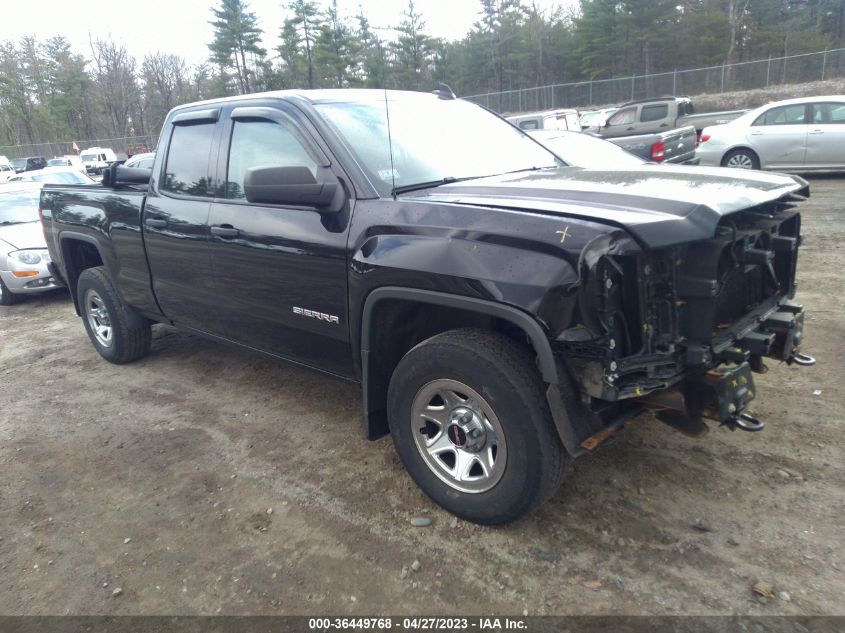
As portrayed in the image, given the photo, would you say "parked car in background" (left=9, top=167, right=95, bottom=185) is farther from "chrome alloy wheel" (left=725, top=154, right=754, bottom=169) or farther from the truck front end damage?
"chrome alloy wheel" (left=725, top=154, right=754, bottom=169)

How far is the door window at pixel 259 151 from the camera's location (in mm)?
3518

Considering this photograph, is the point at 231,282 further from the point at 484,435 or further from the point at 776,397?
the point at 776,397

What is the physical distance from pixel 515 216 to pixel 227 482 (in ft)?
7.39

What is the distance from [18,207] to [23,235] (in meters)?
0.96

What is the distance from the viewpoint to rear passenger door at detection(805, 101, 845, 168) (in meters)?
12.1

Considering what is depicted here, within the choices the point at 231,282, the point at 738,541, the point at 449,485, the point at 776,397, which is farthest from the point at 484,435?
the point at 776,397

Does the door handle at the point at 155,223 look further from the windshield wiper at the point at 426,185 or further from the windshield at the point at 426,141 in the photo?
the windshield wiper at the point at 426,185

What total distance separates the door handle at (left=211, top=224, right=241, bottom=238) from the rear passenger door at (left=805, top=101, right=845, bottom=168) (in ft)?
41.0

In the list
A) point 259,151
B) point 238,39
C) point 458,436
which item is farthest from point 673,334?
point 238,39

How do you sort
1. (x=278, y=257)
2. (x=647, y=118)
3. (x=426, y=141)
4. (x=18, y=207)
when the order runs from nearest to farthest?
(x=278, y=257)
(x=426, y=141)
(x=18, y=207)
(x=647, y=118)

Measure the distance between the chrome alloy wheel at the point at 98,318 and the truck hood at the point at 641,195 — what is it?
12.1 ft

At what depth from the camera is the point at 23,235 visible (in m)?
8.48

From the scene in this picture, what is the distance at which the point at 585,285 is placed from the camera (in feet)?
7.61

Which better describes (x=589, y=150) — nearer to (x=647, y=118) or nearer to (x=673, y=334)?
(x=673, y=334)
